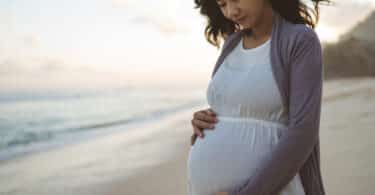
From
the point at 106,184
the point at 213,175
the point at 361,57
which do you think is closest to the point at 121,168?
the point at 106,184

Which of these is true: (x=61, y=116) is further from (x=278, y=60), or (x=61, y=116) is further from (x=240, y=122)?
(x=278, y=60)

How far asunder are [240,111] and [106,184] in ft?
10.6

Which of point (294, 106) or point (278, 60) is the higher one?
point (278, 60)

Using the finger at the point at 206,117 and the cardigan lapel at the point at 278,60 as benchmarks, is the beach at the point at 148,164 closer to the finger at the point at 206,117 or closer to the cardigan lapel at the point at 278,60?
the finger at the point at 206,117

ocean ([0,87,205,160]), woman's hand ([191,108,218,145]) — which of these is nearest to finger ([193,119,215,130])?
woman's hand ([191,108,218,145])

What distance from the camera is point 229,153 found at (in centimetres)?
154

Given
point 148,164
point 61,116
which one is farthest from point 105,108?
point 148,164

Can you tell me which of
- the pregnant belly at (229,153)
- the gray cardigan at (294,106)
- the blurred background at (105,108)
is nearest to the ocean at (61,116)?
the blurred background at (105,108)

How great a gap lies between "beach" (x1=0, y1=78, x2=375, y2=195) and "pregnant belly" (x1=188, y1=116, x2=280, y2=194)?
2.06 metres

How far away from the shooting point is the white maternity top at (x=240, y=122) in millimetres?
1439

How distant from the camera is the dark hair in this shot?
1559 mm

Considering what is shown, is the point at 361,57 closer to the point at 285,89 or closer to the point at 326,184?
the point at 326,184

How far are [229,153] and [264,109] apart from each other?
0.21 meters

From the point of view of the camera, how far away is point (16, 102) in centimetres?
1463
